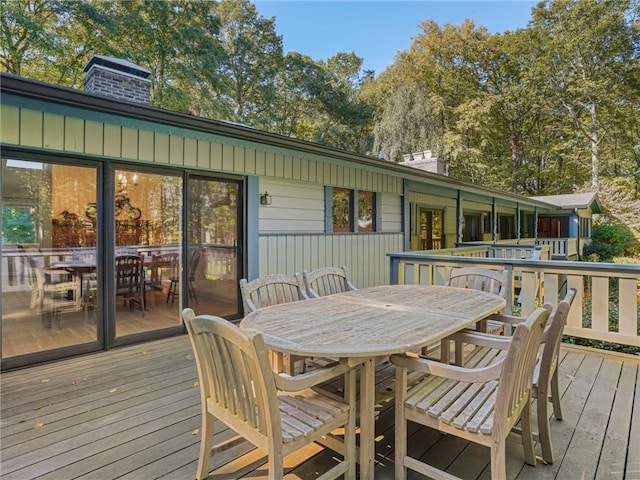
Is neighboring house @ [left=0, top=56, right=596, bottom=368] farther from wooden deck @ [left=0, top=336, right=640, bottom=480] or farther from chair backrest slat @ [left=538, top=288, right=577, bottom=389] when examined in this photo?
chair backrest slat @ [left=538, top=288, right=577, bottom=389]

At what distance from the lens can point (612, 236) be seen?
18859 mm

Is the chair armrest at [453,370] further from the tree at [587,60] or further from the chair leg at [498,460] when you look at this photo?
the tree at [587,60]

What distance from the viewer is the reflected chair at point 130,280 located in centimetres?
406

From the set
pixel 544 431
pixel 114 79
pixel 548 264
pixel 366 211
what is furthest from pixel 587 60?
pixel 544 431

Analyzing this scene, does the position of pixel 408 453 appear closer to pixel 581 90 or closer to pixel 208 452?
pixel 208 452

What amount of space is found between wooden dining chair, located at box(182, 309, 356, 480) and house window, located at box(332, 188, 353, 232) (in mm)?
4795

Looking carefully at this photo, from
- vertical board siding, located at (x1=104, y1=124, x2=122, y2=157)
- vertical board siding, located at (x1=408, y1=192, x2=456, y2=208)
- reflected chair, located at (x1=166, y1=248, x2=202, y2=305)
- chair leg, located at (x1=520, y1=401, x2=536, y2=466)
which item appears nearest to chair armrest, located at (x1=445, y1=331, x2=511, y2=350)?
chair leg, located at (x1=520, y1=401, x2=536, y2=466)

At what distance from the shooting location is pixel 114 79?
4.21 metres

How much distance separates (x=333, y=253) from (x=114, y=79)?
403 cm

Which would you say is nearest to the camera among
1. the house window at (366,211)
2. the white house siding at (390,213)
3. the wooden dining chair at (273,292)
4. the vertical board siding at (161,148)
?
the wooden dining chair at (273,292)

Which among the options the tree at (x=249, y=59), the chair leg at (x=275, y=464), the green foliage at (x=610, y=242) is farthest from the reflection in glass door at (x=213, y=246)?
the green foliage at (x=610, y=242)

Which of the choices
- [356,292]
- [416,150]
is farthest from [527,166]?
[356,292]

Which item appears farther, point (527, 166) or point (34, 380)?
point (527, 166)

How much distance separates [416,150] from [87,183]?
16464mm
